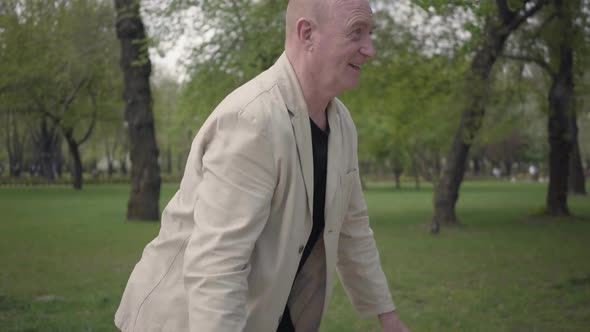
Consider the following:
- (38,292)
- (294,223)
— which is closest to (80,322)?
(38,292)

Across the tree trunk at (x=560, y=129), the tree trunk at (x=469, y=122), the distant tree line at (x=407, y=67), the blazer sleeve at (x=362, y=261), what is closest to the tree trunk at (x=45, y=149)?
the distant tree line at (x=407, y=67)

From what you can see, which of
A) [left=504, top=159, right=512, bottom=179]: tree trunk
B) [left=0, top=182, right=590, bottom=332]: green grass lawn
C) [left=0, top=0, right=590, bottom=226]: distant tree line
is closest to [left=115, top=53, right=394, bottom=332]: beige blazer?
[left=0, top=182, right=590, bottom=332]: green grass lawn

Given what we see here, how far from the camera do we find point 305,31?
83.9 inches

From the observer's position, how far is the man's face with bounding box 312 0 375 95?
2.10m

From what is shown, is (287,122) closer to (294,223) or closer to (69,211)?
(294,223)

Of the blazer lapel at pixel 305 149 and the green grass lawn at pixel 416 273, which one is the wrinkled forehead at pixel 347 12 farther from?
the green grass lawn at pixel 416 273

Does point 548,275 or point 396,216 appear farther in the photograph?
point 396,216

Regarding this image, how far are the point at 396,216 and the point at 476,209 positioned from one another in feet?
18.2

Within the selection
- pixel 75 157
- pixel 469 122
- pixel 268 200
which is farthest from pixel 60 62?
pixel 268 200

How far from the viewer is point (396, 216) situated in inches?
970

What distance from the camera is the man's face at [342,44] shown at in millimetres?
2100

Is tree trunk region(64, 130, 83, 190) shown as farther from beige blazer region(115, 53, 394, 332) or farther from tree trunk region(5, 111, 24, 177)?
beige blazer region(115, 53, 394, 332)

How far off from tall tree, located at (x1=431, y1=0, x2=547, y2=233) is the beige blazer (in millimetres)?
14603

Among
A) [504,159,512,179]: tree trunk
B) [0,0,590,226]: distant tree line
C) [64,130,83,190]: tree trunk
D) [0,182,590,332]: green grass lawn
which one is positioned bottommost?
[504,159,512,179]: tree trunk
